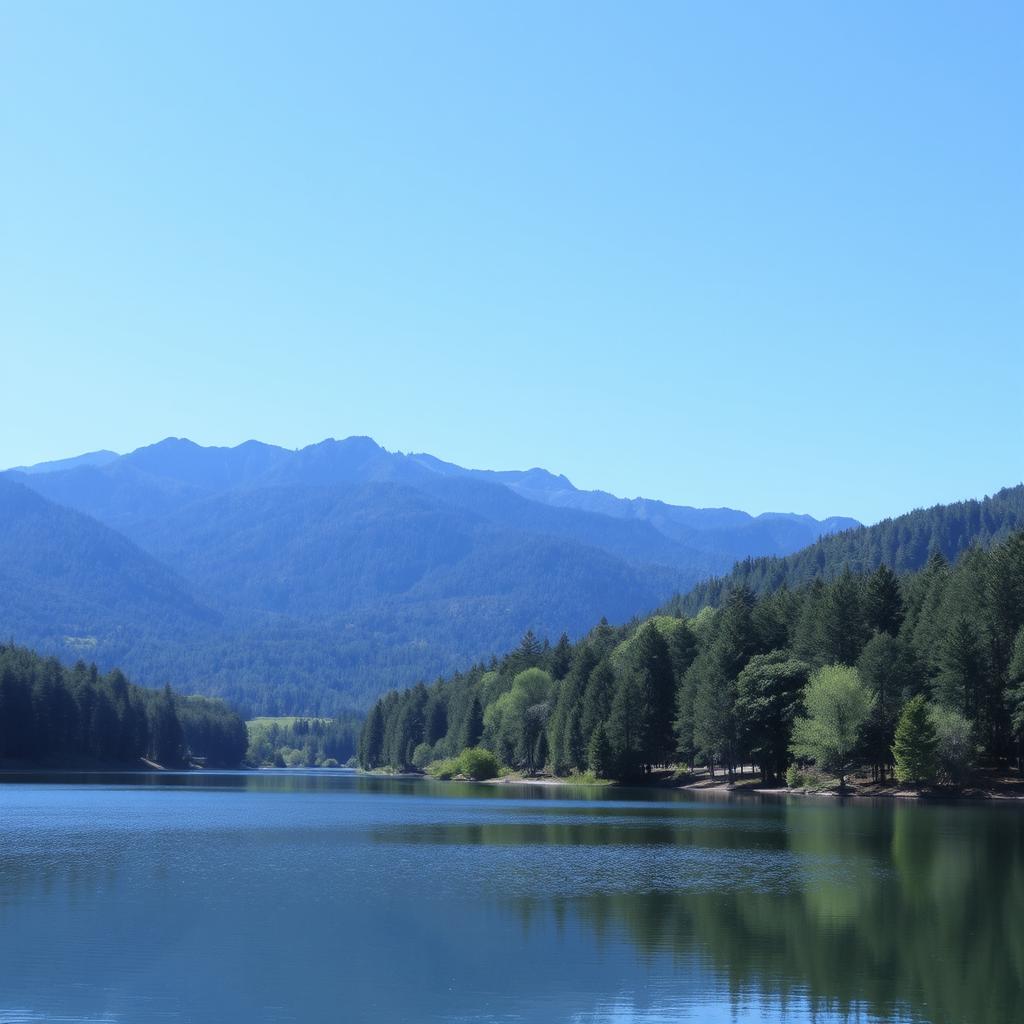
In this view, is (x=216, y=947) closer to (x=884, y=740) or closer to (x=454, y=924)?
(x=454, y=924)

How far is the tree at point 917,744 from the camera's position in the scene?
105312 millimetres

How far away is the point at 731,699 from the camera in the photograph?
126 metres

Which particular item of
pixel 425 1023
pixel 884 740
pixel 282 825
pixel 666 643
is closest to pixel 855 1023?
pixel 425 1023

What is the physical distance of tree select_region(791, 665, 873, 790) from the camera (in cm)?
11056

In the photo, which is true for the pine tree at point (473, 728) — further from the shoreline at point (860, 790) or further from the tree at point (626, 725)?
the tree at point (626, 725)

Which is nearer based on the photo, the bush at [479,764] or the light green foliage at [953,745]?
the light green foliage at [953,745]

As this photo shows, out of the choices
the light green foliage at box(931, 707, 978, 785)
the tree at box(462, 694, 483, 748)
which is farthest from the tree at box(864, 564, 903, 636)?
the tree at box(462, 694, 483, 748)

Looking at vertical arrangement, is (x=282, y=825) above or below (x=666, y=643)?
below

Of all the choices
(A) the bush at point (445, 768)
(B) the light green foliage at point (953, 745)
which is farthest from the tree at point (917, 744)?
(A) the bush at point (445, 768)

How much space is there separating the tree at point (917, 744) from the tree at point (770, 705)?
14405mm

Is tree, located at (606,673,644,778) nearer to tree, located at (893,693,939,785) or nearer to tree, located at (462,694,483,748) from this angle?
tree, located at (893,693,939,785)

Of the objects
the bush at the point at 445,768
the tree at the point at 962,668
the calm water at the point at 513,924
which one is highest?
the tree at the point at 962,668

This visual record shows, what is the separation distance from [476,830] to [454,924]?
36410mm

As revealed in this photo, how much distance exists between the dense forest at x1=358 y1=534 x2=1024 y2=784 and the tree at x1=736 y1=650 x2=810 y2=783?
14 centimetres
